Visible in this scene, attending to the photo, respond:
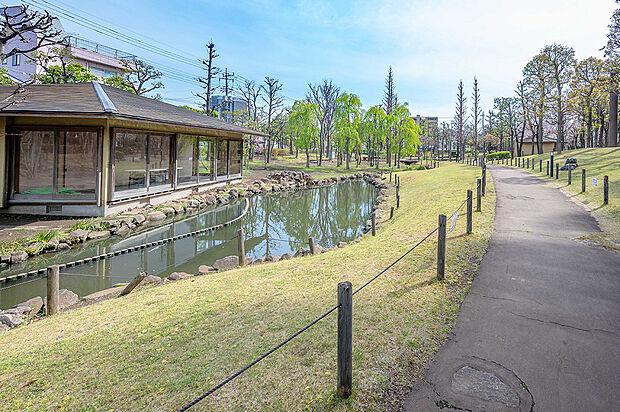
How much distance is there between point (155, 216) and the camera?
1356 centimetres

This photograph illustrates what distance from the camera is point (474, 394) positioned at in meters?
2.86

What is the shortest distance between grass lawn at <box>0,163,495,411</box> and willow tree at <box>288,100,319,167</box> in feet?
114

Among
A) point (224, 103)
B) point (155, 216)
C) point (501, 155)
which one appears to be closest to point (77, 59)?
point (224, 103)

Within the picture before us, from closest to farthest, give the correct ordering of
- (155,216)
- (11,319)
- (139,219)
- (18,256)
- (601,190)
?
(11,319), (18,256), (601,190), (139,219), (155,216)

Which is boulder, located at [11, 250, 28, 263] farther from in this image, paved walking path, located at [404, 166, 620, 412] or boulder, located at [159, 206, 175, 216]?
paved walking path, located at [404, 166, 620, 412]

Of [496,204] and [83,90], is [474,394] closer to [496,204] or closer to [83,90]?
[496,204]

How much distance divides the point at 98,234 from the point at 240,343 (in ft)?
30.4

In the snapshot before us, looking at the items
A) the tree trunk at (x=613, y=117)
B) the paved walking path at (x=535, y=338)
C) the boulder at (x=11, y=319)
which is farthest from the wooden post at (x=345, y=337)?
the tree trunk at (x=613, y=117)

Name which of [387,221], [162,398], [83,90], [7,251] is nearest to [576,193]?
[387,221]

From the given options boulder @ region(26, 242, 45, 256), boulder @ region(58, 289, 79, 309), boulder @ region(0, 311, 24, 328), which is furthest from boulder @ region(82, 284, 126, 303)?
boulder @ region(26, 242, 45, 256)

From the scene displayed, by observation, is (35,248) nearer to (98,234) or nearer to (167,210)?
(98,234)

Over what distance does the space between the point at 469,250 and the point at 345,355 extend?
4.84 metres

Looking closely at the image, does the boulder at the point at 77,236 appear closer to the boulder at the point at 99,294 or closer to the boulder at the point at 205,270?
the boulder at the point at 99,294

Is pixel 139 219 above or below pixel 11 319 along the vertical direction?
above
